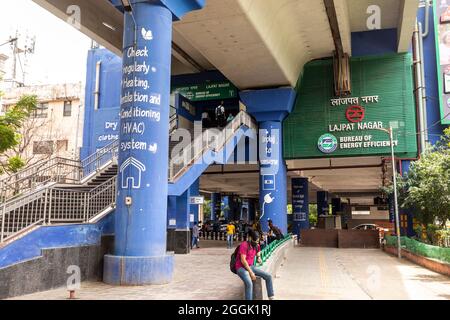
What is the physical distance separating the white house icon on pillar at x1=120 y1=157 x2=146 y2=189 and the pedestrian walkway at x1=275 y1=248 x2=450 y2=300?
4669 mm

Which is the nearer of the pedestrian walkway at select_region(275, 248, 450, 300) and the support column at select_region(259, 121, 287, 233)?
the pedestrian walkway at select_region(275, 248, 450, 300)

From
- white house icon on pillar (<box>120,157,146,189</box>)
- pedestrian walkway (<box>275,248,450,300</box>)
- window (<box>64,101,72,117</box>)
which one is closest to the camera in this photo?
pedestrian walkway (<box>275,248,450,300</box>)

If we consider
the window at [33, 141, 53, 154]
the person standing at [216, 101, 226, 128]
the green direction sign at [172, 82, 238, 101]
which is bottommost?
the window at [33, 141, 53, 154]

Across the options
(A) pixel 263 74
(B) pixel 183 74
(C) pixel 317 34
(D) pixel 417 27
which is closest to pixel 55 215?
(A) pixel 263 74

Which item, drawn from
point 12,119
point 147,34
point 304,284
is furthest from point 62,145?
point 304,284

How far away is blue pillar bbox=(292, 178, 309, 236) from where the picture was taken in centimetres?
3644

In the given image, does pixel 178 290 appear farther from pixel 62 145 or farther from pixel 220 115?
pixel 62 145

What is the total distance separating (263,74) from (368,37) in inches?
308

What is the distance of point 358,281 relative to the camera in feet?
42.3

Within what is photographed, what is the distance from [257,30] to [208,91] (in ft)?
34.2

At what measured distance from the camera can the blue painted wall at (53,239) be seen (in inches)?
366

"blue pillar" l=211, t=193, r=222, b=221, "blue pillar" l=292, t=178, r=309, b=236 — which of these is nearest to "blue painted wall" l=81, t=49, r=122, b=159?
"blue pillar" l=292, t=178, r=309, b=236

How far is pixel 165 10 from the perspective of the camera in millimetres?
12867

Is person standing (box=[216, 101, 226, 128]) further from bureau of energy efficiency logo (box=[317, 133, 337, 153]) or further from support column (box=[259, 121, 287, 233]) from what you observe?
bureau of energy efficiency logo (box=[317, 133, 337, 153])
